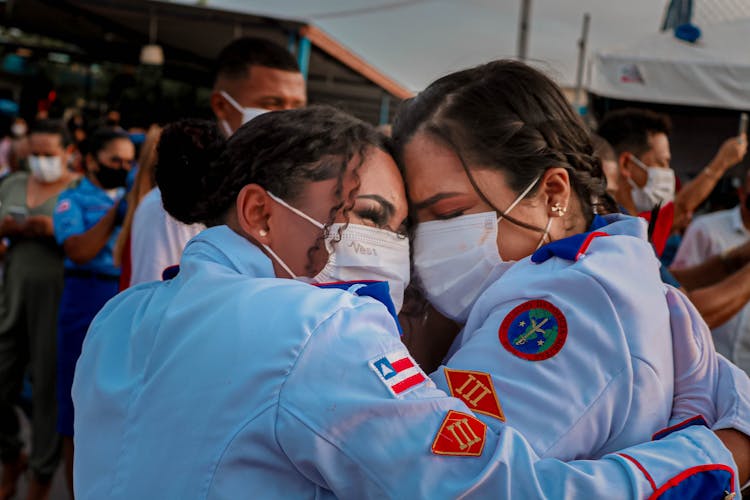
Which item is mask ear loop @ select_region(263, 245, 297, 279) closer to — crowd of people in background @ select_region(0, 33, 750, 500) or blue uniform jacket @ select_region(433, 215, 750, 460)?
blue uniform jacket @ select_region(433, 215, 750, 460)

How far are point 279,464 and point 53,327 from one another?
14.7ft

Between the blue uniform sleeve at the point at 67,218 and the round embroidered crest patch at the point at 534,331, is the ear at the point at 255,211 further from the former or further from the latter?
the blue uniform sleeve at the point at 67,218

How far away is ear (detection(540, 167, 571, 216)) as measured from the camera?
6.13ft

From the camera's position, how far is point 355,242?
1677 mm

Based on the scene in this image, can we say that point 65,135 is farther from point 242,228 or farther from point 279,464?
point 279,464

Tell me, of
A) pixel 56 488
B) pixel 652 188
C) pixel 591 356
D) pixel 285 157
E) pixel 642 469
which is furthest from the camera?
pixel 56 488

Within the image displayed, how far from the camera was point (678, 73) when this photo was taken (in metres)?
6.18

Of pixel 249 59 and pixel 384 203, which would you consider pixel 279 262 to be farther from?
pixel 249 59

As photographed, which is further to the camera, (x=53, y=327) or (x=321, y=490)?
(x=53, y=327)

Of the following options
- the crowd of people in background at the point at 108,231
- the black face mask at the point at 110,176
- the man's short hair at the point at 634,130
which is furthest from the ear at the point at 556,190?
the black face mask at the point at 110,176

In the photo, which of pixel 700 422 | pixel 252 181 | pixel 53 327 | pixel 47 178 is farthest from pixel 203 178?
pixel 47 178

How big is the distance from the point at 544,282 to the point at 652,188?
10.1ft

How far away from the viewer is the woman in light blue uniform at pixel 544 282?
1.48 meters

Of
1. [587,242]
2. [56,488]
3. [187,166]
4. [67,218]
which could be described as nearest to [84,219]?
[67,218]
